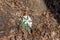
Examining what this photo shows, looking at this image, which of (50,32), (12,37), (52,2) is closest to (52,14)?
(52,2)

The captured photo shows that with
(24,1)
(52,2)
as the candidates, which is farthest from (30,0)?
(52,2)

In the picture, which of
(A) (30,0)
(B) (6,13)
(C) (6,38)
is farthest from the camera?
(A) (30,0)

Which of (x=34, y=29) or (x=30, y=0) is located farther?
(x=30, y=0)

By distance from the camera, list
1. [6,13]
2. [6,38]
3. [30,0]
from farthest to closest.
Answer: [30,0]
[6,13]
[6,38]

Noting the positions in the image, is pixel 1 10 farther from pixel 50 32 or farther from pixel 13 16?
pixel 50 32

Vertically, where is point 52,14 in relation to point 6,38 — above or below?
above

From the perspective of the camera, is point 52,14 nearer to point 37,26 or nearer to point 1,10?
point 37,26

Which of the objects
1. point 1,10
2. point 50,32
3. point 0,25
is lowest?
point 50,32
